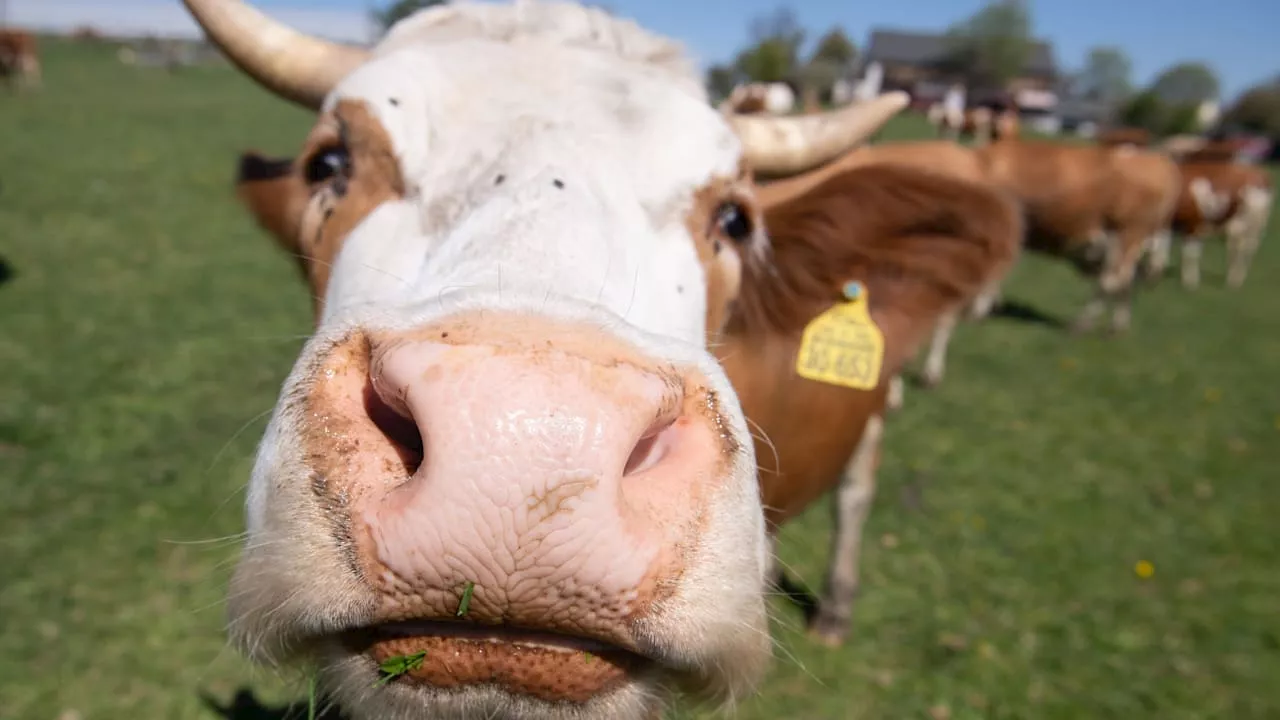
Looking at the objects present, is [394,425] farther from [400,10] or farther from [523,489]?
[400,10]

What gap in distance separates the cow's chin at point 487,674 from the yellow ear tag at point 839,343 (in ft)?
5.94

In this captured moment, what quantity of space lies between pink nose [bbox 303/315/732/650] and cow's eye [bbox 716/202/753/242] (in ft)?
3.26

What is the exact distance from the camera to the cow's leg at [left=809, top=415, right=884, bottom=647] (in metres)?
4.12

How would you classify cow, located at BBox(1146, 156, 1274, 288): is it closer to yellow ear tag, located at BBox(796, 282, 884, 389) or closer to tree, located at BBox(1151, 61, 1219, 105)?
yellow ear tag, located at BBox(796, 282, 884, 389)

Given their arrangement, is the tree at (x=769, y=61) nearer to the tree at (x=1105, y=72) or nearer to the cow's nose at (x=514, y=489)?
the cow's nose at (x=514, y=489)

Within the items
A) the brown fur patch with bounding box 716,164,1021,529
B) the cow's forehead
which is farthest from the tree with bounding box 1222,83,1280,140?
the cow's forehead

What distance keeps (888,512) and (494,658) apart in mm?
4710

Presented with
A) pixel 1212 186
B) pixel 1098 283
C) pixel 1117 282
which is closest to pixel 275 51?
pixel 1098 283

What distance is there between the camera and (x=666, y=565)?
1.08 meters

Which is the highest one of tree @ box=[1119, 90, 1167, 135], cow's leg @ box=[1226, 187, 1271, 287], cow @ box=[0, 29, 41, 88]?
tree @ box=[1119, 90, 1167, 135]

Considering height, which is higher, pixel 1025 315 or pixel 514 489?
pixel 514 489

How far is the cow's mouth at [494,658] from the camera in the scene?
1101 mm

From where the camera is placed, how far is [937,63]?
219 ft

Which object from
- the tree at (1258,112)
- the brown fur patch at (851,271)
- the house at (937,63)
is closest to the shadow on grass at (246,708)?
the brown fur patch at (851,271)
